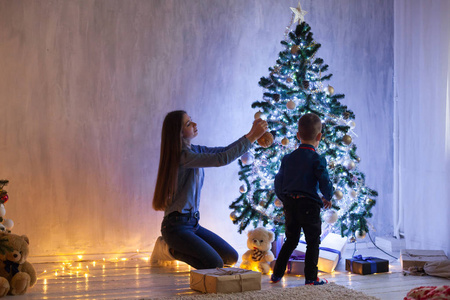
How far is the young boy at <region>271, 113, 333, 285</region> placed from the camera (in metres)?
3.39

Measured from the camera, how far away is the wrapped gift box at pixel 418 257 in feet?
12.7

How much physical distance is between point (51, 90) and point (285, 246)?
234 centimetres

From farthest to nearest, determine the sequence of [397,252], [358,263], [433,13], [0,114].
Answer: [397,252] → [433,13] → [0,114] → [358,263]

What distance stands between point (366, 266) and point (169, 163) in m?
1.66

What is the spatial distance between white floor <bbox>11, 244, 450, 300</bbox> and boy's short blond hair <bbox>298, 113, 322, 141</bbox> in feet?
3.34

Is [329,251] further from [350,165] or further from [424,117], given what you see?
[424,117]

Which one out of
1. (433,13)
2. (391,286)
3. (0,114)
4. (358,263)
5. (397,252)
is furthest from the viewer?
(397,252)

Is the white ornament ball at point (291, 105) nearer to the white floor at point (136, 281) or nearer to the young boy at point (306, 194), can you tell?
the young boy at point (306, 194)

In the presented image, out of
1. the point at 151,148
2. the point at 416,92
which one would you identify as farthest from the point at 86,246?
the point at 416,92

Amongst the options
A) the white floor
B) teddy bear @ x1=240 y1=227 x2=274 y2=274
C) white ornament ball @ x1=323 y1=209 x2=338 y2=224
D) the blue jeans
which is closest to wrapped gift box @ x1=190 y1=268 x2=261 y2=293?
the white floor

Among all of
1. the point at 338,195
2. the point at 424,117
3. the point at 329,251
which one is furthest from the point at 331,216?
the point at 424,117

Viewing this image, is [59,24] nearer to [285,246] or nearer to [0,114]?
[0,114]

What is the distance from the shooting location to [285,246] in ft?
11.5

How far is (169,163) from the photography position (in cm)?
371
